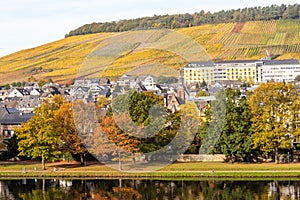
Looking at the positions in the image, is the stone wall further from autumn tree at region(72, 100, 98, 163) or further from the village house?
the village house

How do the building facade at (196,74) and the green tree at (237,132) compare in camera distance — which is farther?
the building facade at (196,74)

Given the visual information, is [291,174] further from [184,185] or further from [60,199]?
[60,199]

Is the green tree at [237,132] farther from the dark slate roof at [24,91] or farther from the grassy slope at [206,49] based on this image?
the grassy slope at [206,49]

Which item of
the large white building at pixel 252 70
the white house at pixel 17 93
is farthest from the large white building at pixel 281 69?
the white house at pixel 17 93

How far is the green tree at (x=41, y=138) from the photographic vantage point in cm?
4838

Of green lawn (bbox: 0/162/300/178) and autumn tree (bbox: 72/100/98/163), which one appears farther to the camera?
autumn tree (bbox: 72/100/98/163)

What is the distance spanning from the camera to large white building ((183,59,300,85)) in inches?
5527

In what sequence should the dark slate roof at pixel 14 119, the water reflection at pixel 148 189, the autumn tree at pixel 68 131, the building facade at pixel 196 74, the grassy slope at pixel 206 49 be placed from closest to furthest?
the water reflection at pixel 148 189 < the autumn tree at pixel 68 131 < the dark slate roof at pixel 14 119 < the building facade at pixel 196 74 < the grassy slope at pixel 206 49

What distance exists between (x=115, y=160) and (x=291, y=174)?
40.7 ft

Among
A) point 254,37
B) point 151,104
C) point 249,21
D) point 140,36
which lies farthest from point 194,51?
point 151,104

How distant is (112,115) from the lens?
4922 centimetres

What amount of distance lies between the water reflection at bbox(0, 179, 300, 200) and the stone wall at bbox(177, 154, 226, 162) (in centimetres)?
855

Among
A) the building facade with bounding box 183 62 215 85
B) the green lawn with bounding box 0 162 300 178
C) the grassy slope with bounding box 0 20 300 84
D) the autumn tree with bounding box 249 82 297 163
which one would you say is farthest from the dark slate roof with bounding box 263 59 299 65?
the green lawn with bounding box 0 162 300 178

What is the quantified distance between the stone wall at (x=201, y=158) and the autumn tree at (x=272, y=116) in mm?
3162
